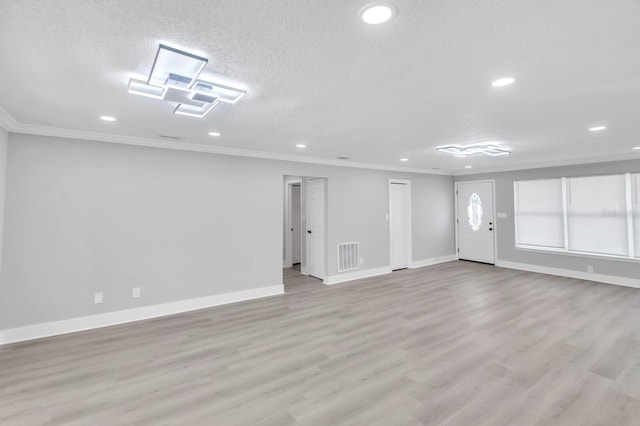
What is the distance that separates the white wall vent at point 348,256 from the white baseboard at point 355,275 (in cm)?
12

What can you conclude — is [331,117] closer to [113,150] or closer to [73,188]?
[113,150]

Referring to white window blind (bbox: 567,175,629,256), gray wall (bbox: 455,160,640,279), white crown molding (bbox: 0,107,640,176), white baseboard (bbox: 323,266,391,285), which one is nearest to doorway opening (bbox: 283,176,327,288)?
white baseboard (bbox: 323,266,391,285)

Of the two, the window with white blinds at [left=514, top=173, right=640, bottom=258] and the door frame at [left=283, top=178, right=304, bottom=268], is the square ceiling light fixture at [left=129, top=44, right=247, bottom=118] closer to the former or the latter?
the door frame at [left=283, top=178, right=304, bottom=268]

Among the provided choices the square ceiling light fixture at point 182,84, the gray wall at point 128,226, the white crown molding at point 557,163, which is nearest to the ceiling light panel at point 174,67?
the square ceiling light fixture at point 182,84

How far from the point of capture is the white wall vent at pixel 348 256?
5.70 m

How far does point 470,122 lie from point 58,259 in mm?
5158

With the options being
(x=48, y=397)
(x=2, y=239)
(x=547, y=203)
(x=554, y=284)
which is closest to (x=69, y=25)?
(x=48, y=397)

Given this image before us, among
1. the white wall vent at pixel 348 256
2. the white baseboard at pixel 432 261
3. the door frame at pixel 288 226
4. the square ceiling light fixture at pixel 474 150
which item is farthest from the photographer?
the door frame at pixel 288 226

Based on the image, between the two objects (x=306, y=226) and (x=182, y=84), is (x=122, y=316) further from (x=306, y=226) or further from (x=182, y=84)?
(x=306, y=226)

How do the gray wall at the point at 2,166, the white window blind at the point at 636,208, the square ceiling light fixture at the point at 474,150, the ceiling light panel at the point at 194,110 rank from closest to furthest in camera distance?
1. the ceiling light panel at the point at 194,110
2. the gray wall at the point at 2,166
3. the square ceiling light fixture at the point at 474,150
4. the white window blind at the point at 636,208

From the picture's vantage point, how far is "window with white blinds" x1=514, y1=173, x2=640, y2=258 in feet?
17.2

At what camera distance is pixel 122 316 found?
3.67 metres

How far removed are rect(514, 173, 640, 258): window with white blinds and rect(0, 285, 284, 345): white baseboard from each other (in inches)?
244

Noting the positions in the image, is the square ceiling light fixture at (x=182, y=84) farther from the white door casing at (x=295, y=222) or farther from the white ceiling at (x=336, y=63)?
the white door casing at (x=295, y=222)
